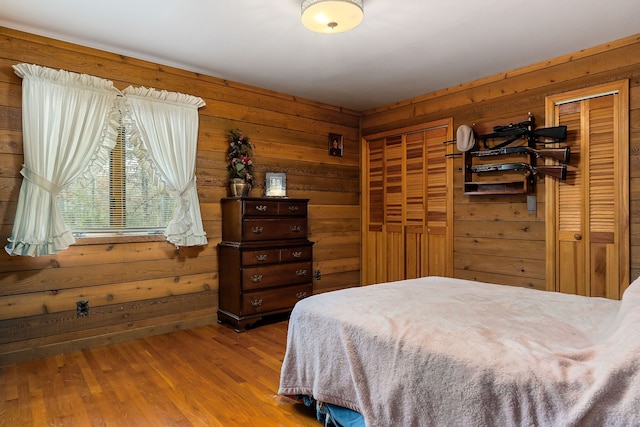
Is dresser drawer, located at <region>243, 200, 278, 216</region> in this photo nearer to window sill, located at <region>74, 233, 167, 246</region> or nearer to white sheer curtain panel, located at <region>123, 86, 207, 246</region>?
white sheer curtain panel, located at <region>123, 86, 207, 246</region>

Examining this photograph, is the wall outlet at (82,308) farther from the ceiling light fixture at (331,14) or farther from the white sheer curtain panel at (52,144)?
the ceiling light fixture at (331,14)

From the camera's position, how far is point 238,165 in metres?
3.88

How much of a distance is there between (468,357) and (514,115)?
3.06 metres

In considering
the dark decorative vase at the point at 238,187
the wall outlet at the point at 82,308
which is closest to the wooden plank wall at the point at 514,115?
the dark decorative vase at the point at 238,187

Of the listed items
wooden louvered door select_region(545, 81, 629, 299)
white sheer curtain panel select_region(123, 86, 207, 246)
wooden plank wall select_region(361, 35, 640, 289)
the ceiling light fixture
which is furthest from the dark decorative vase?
wooden louvered door select_region(545, 81, 629, 299)

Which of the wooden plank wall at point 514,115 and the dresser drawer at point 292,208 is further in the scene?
the dresser drawer at point 292,208

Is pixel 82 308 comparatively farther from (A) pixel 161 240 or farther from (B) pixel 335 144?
(B) pixel 335 144

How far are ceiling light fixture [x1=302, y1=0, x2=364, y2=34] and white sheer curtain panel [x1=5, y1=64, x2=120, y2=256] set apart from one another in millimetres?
1842

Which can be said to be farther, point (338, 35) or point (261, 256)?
point (261, 256)

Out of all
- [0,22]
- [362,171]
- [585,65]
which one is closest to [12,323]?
[0,22]

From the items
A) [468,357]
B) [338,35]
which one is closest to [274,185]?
[338,35]

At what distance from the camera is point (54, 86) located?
9.71 ft

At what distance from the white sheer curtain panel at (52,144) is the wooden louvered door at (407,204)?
10.1 ft

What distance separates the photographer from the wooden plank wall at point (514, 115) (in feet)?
10.0
